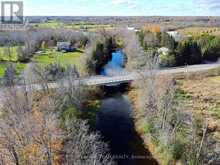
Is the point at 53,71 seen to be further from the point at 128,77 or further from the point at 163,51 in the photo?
the point at 163,51

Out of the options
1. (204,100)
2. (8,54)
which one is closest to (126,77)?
(204,100)

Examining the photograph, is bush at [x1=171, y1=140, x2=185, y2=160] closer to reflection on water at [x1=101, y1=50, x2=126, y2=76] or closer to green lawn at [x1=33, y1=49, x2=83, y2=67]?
reflection on water at [x1=101, y1=50, x2=126, y2=76]

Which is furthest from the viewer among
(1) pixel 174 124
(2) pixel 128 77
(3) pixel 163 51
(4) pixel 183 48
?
(3) pixel 163 51

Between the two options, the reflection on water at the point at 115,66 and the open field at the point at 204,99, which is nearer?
the open field at the point at 204,99

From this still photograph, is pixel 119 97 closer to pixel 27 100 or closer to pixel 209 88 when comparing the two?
pixel 209 88

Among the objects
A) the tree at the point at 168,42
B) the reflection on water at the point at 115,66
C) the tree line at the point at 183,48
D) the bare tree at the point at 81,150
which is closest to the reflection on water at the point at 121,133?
the bare tree at the point at 81,150

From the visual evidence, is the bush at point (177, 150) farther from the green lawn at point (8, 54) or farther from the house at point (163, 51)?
the green lawn at point (8, 54)

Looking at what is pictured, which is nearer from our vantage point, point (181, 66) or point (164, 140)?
point (164, 140)

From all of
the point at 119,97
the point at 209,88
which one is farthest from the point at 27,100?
the point at 209,88
